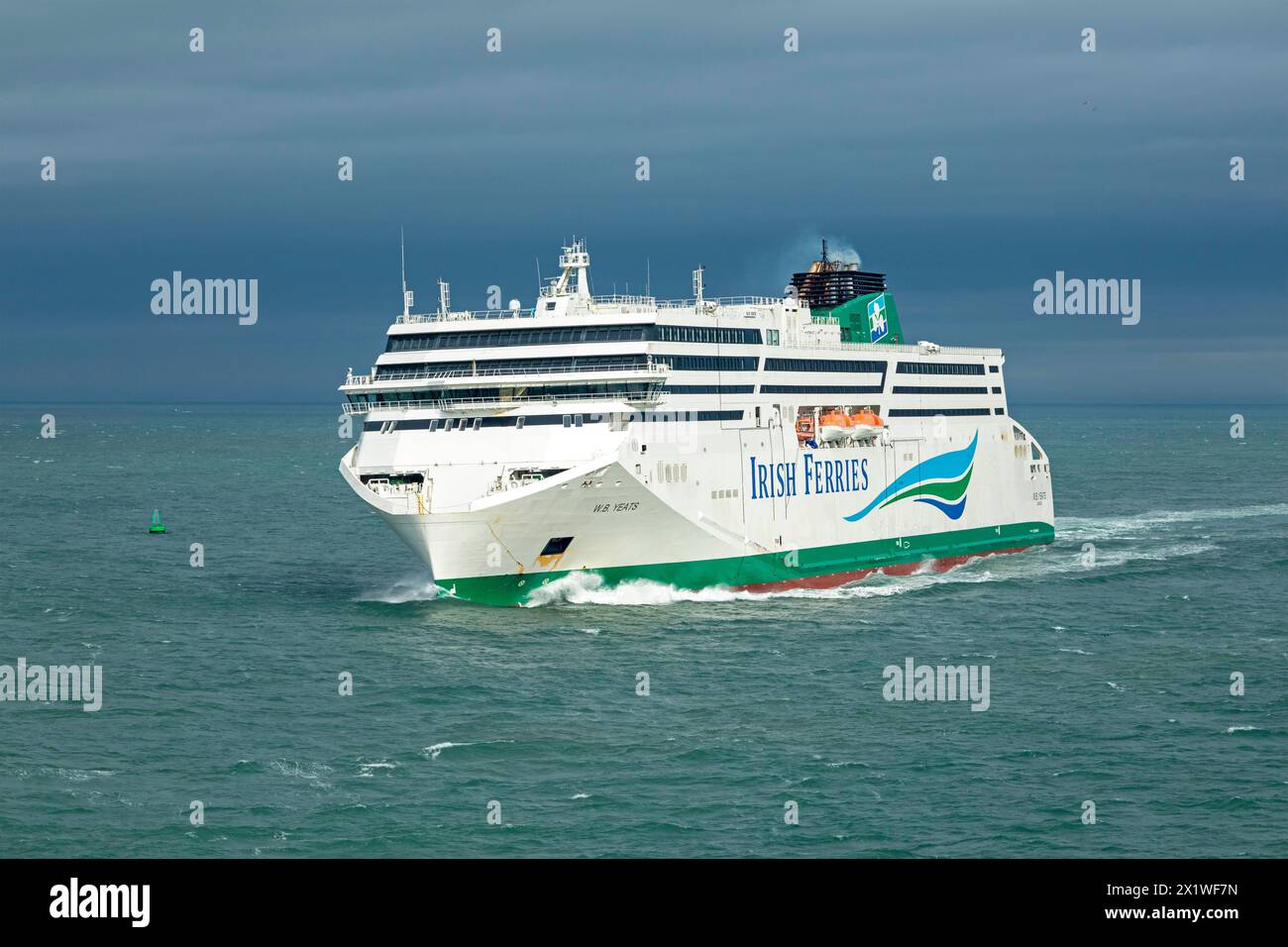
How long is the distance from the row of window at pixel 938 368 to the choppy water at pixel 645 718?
355 inches

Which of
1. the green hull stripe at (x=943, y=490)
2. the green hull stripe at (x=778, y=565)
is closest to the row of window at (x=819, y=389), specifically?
the green hull stripe at (x=943, y=490)

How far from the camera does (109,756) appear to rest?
3362 centimetres

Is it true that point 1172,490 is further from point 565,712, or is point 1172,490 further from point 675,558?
point 565,712

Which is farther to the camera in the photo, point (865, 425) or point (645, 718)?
point (865, 425)

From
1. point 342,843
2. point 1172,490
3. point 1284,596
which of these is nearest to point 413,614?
point 342,843

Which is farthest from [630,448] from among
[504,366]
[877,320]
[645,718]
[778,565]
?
[877,320]

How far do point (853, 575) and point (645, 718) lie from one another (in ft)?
78.8

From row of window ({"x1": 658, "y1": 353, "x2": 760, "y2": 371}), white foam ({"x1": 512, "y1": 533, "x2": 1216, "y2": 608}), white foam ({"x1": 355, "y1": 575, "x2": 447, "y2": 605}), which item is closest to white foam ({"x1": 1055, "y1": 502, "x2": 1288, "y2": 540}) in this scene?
white foam ({"x1": 512, "y1": 533, "x2": 1216, "y2": 608})

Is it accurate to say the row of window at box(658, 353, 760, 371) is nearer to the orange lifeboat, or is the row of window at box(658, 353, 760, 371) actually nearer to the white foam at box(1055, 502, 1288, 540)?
the orange lifeboat

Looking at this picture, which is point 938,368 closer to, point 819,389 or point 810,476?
point 819,389

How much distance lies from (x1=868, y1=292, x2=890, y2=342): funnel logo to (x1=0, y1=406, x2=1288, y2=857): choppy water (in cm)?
1088

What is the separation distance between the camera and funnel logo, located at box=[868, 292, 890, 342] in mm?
66062

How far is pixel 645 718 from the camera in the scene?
37000 mm

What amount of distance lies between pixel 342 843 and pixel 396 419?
25586 millimetres
